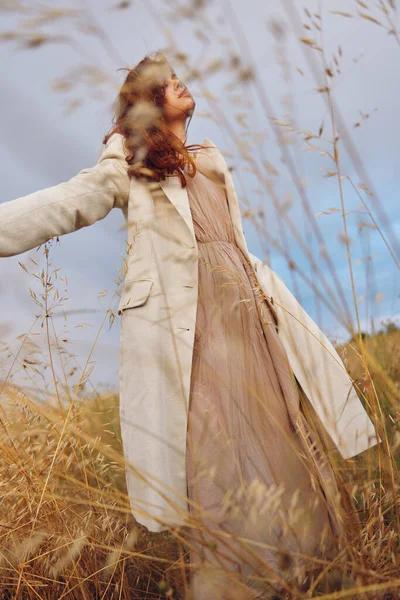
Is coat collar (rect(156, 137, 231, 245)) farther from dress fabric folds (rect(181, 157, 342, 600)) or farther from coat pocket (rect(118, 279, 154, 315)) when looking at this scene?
coat pocket (rect(118, 279, 154, 315))

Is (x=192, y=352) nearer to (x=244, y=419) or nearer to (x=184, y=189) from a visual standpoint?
(x=244, y=419)

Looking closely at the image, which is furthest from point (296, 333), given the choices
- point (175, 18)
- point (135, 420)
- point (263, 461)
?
point (175, 18)

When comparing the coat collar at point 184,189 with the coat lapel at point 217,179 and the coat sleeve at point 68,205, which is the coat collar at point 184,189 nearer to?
the coat lapel at point 217,179

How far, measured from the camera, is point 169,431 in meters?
1.66

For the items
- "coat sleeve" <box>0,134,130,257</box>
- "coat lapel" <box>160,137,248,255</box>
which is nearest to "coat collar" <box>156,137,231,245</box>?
"coat lapel" <box>160,137,248,255</box>

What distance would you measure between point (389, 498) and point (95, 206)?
1238 mm

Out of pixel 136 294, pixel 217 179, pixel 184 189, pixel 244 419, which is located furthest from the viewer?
pixel 217 179

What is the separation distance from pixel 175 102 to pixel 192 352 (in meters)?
0.92

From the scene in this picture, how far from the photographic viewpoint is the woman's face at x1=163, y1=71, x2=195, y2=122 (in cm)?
190

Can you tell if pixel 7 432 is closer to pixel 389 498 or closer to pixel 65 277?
pixel 65 277

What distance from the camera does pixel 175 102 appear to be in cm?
190

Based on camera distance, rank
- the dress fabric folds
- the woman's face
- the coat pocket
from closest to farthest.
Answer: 1. the dress fabric folds
2. the coat pocket
3. the woman's face

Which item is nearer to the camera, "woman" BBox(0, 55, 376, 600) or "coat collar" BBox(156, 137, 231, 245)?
"woman" BBox(0, 55, 376, 600)

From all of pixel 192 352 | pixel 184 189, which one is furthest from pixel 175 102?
pixel 192 352
